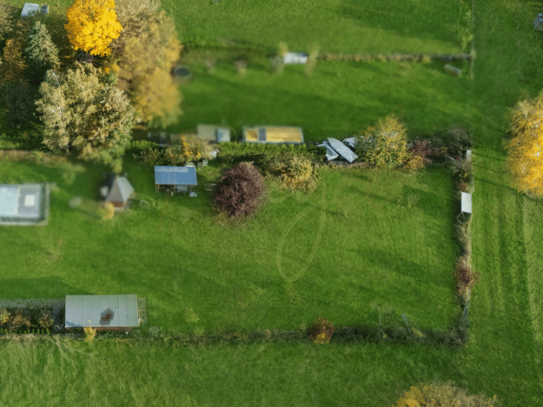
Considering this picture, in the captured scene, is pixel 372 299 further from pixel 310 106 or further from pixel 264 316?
pixel 310 106

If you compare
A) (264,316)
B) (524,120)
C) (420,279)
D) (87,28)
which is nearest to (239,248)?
(264,316)

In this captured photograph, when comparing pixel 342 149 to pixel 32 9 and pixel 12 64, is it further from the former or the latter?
pixel 32 9

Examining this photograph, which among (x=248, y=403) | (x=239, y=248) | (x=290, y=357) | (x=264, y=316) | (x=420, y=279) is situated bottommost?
(x=248, y=403)

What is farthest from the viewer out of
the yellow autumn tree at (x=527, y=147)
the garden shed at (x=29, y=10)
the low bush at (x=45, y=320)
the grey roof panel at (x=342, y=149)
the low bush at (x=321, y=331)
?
the yellow autumn tree at (x=527, y=147)

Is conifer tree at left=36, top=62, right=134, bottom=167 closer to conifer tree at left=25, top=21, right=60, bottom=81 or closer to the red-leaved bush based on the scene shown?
conifer tree at left=25, top=21, right=60, bottom=81

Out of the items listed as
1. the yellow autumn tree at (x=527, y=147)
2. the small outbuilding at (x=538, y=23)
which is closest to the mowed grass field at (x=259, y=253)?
the yellow autumn tree at (x=527, y=147)

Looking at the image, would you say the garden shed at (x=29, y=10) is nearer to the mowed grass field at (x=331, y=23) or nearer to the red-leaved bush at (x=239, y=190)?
the mowed grass field at (x=331, y=23)
